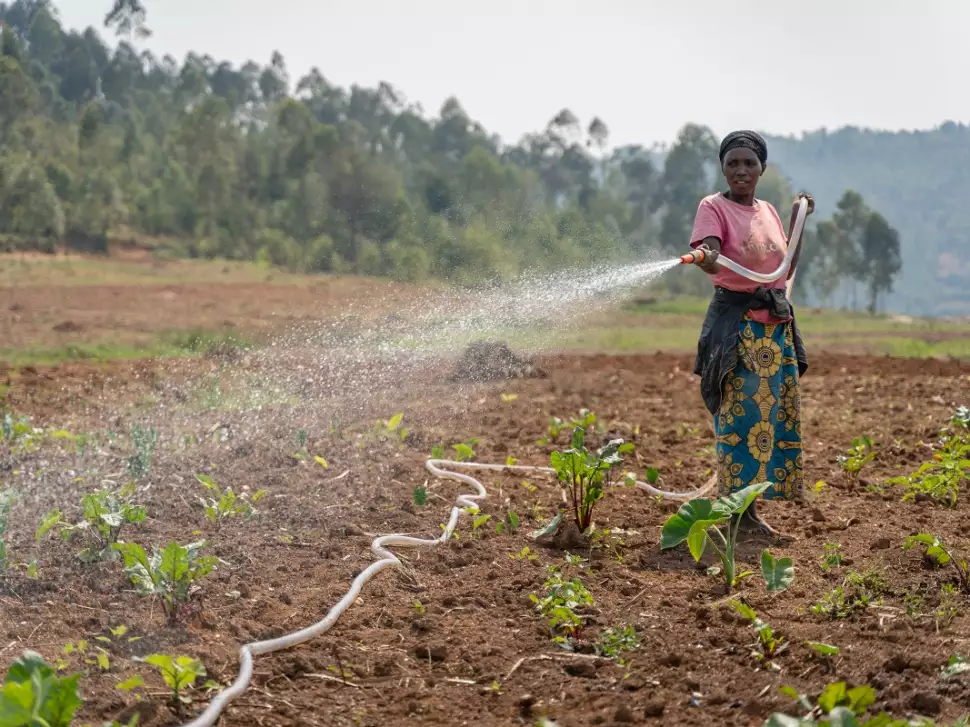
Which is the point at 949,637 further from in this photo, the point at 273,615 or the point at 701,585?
the point at 273,615

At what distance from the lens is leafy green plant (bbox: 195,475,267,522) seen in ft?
15.5

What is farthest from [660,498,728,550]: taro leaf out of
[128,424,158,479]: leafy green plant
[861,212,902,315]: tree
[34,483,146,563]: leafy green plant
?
[861,212,902,315]: tree

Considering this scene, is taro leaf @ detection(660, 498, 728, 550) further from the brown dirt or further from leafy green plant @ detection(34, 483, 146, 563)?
leafy green plant @ detection(34, 483, 146, 563)

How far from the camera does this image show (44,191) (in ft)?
93.8

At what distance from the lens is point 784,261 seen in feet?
16.0

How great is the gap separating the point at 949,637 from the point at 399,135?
59.5 metres

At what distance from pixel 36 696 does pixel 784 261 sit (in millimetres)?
3528

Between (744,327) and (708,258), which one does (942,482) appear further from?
(708,258)

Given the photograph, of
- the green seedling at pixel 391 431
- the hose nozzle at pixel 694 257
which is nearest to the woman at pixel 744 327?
the hose nozzle at pixel 694 257

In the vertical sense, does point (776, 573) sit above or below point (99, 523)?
above

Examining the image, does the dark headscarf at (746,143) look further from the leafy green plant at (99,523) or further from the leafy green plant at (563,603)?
the leafy green plant at (99,523)

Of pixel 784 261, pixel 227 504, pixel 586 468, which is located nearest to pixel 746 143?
pixel 784 261

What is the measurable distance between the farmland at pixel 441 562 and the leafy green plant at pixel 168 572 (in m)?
0.05

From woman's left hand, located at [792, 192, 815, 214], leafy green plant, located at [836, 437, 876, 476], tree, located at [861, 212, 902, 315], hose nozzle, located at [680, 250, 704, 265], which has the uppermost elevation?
tree, located at [861, 212, 902, 315]
